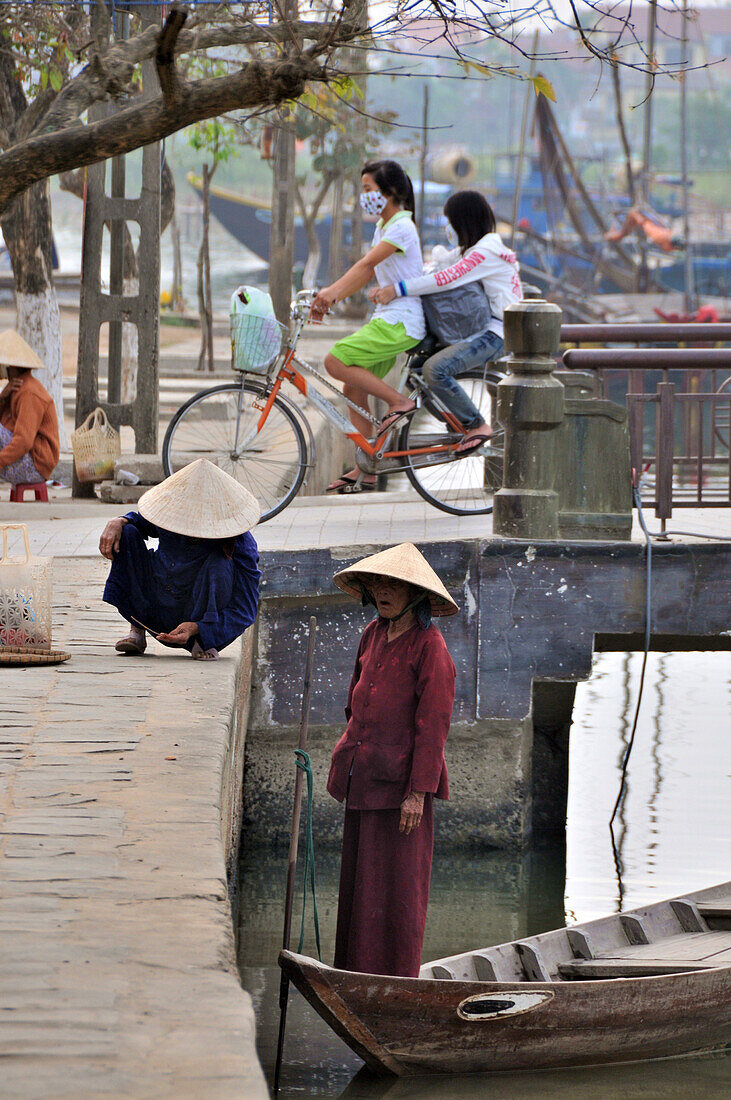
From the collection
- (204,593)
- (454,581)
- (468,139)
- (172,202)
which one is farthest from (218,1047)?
(468,139)

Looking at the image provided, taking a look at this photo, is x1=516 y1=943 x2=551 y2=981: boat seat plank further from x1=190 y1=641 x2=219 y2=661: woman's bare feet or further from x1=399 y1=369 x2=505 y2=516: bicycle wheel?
x1=399 y1=369 x2=505 y2=516: bicycle wheel

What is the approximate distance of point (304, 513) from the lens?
8828mm

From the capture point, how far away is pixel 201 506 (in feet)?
18.3

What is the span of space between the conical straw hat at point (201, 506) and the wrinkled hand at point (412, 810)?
1341mm

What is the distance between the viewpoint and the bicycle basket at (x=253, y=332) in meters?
7.84

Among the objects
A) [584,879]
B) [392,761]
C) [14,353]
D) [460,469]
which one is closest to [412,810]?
[392,761]

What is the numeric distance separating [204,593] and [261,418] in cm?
237

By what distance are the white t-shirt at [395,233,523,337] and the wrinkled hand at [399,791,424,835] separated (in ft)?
13.0

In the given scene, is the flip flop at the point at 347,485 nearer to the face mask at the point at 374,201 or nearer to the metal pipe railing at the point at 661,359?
the face mask at the point at 374,201

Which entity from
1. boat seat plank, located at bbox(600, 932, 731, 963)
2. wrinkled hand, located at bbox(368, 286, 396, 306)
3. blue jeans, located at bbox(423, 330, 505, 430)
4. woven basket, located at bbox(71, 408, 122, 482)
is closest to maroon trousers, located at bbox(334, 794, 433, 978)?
boat seat plank, located at bbox(600, 932, 731, 963)

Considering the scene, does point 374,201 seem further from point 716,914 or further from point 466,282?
point 716,914

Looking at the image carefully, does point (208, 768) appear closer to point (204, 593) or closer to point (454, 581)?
point (204, 593)

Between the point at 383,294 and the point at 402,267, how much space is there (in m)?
0.21

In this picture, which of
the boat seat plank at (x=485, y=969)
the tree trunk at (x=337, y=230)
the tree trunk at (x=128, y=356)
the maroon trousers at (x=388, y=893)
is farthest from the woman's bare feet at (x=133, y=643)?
the tree trunk at (x=337, y=230)
